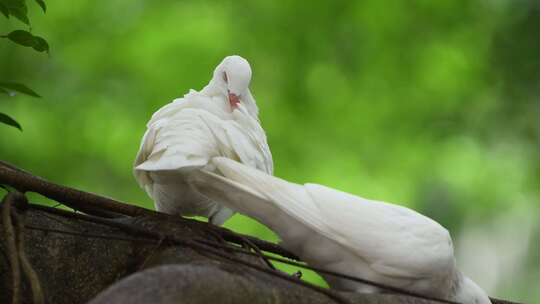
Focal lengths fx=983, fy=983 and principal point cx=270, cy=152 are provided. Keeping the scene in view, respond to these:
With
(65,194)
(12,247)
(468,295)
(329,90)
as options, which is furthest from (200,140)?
(329,90)

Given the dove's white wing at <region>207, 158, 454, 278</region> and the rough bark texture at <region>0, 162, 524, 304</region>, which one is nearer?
the rough bark texture at <region>0, 162, 524, 304</region>

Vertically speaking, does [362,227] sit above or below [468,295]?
above

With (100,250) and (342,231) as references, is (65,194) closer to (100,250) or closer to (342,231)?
(100,250)

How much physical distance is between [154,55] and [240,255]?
5.15 meters

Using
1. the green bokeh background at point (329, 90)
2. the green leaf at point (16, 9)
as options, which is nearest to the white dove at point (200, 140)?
the green leaf at point (16, 9)

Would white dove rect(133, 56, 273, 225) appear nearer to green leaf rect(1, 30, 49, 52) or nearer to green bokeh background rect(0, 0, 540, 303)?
green leaf rect(1, 30, 49, 52)

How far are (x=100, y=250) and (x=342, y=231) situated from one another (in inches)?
26.5

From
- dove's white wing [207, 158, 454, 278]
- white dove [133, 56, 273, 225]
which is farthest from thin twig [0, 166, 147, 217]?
dove's white wing [207, 158, 454, 278]

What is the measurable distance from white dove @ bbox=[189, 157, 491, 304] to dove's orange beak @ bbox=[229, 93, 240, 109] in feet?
1.74

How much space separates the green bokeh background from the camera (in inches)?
299

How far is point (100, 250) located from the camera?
2654 millimetres

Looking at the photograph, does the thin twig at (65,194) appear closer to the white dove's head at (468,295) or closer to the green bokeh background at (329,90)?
the white dove's head at (468,295)

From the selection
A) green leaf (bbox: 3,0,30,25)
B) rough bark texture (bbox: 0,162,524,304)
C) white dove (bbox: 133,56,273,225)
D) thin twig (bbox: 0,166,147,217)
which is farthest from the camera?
white dove (bbox: 133,56,273,225)

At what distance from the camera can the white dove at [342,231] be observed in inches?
108
